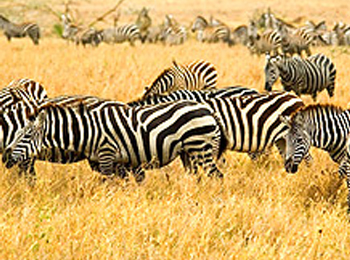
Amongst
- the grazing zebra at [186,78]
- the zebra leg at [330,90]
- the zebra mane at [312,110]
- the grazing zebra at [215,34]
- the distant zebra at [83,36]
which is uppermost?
the zebra mane at [312,110]

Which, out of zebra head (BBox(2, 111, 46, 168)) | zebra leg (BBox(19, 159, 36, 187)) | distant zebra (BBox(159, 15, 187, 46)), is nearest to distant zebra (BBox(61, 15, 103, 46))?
distant zebra (BBox(159, 15, 187, 46))

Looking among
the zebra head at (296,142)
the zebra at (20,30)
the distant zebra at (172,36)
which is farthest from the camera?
the distant zebra at (172,36)

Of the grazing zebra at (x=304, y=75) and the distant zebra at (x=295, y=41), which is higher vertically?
the grazing zebra at (x=304, y=75)

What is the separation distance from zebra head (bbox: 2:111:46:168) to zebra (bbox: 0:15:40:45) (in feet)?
54.3

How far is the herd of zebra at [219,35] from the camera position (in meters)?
19.9

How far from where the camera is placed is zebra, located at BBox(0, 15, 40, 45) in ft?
71.2

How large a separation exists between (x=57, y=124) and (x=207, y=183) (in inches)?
57.7

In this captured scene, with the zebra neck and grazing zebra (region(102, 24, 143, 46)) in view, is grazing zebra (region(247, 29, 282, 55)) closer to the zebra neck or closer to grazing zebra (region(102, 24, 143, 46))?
grazing zebra (region(102, 24, 143, 46))

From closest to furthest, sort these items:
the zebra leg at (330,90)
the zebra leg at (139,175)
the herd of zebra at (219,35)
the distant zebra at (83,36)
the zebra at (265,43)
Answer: the zebra leg at (139,175) → the zebra leg at (330,90) → the zebra at (265,43) → the herd of zebra at (219,35) → the distant zebra at (83,36)

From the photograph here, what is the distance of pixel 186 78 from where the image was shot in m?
9.46

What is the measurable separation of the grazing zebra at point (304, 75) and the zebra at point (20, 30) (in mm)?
12517

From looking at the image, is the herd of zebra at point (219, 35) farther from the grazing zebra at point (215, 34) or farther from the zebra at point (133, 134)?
the zebra at point (133, 134)

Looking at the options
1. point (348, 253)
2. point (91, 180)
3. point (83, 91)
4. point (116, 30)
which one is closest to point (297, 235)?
point (348, 253)

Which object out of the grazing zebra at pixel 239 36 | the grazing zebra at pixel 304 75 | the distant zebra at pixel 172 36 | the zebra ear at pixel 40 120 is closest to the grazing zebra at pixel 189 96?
the zebra ear at pixel 40 120
